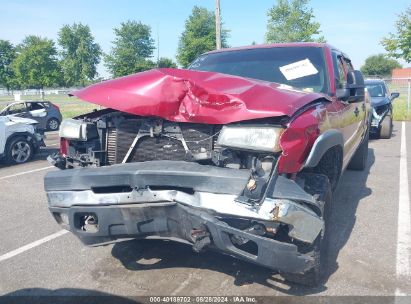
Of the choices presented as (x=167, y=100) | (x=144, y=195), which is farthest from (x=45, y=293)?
(x=167, y=100)

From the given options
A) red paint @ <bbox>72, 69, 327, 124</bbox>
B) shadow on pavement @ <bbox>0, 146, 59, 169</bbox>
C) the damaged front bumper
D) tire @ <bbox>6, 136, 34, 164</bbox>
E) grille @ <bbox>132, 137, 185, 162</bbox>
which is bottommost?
shadow on pavement @ <bbox>0, 146, 59, 169</bbox>

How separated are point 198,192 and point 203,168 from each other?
0.54 ft

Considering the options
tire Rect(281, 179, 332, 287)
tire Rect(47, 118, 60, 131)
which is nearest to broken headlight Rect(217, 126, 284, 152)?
tire Rect(281, 179, 332, 287)

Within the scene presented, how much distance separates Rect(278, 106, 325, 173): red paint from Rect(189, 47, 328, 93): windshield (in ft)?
3.55

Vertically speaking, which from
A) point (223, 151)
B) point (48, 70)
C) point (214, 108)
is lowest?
point (223, 151)

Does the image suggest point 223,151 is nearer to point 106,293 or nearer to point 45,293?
point 106,293

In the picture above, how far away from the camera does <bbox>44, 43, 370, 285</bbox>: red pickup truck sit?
242cm

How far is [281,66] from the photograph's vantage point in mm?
4012

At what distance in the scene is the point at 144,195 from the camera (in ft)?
8.41

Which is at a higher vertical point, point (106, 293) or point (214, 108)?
point (214, 108)

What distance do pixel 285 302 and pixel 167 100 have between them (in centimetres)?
162

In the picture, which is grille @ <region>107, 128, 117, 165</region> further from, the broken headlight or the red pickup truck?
the broken headlight

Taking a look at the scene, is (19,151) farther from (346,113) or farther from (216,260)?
(346,113)

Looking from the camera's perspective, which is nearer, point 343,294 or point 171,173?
point 171,173
